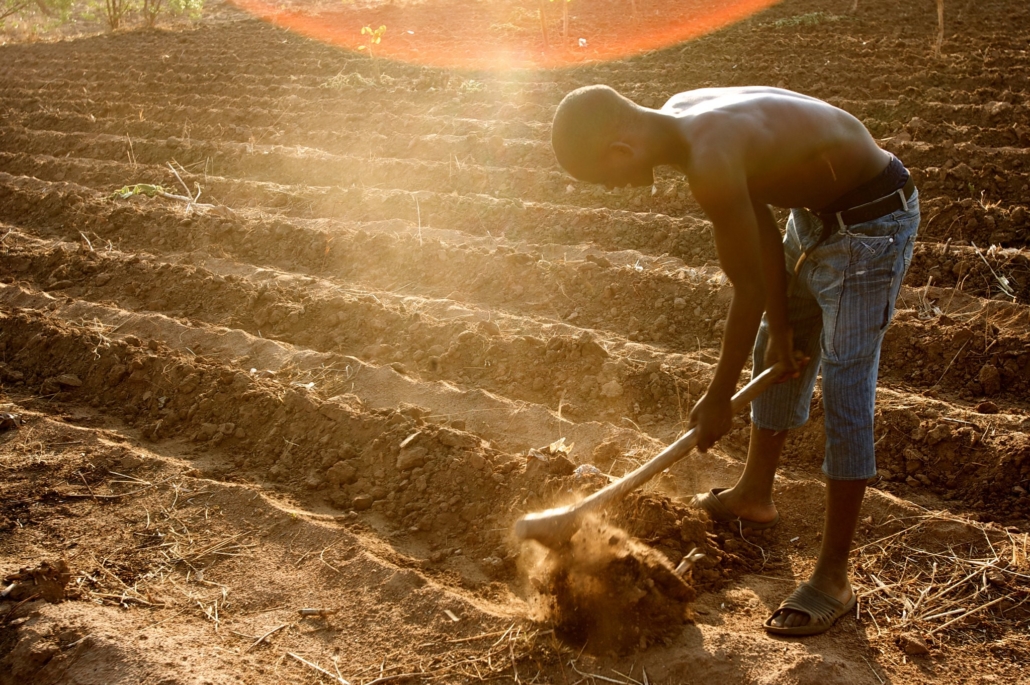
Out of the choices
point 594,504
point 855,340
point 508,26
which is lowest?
point 594,504

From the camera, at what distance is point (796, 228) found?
2762 millimetres

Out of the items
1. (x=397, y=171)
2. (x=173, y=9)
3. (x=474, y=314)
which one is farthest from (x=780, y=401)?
(x=173, y=9)

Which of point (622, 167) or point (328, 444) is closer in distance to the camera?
point (622, 167)

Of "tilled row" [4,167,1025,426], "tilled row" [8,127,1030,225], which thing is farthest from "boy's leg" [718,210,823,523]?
"tilled row" [8,127,1030,225]

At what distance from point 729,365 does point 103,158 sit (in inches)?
315

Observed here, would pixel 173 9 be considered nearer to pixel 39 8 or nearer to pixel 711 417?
pixel 39 8

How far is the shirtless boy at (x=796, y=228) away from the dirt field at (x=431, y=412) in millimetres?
521

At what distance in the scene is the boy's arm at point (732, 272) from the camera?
219 centimetres

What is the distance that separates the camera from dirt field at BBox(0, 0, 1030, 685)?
8.99 ft

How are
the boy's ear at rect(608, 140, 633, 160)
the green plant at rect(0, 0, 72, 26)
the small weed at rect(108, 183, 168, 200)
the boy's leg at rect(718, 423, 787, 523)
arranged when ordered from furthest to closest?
the green plant at rect(0, 0, 72, 26) → the small weed at rect(108, 183, 168, 200) → the boy's leg at rect(718, 423, 787, 523) → the boy's ear at rect(608, 140, 633, 160)

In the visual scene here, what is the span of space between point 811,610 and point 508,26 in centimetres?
1580

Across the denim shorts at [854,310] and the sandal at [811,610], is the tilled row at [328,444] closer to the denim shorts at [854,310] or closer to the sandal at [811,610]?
the sandal at [811,610]

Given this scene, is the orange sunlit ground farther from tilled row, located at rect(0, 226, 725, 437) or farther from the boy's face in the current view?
the boy's face

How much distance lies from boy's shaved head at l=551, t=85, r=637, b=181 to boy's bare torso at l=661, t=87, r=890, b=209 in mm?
187
